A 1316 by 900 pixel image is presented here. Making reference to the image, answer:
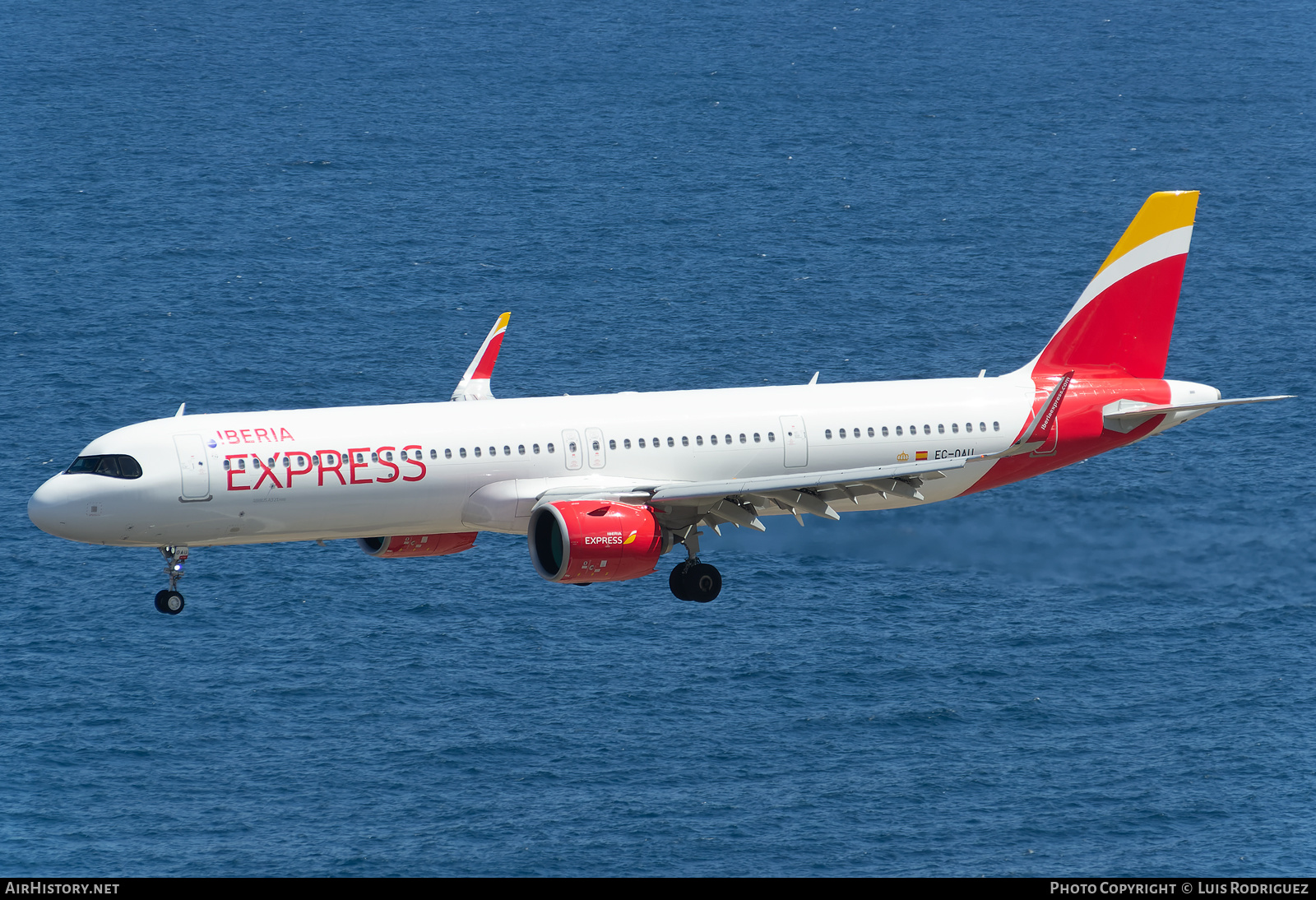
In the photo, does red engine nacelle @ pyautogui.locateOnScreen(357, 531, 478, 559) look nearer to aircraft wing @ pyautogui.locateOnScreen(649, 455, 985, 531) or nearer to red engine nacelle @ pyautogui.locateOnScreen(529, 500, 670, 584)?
red engine nacelle @ pyautogui.locateOnScreen(529, 500, 670, 584)

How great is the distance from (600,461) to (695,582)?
6.18m

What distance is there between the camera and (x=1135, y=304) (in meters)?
81.1

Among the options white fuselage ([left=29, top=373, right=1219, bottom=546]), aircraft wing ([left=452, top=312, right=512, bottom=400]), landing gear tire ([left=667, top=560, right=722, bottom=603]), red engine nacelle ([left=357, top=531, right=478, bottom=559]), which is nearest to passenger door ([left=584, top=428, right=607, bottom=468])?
white fuselage ([left=29, top=373, right=1219, bottom=546])

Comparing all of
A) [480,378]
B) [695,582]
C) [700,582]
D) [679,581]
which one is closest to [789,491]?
[700,582]

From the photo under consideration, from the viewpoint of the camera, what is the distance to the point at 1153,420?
257ft

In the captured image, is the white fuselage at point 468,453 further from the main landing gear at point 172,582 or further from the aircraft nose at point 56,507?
the main landing gear at point 172,582

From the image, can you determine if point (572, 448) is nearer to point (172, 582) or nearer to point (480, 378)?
point (480, 378)

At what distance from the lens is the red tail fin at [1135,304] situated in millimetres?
80500

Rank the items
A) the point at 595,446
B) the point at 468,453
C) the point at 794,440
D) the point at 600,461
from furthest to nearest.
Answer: the point at 794,440, the point at 600,461, the point at 595,446, the point at 468,453

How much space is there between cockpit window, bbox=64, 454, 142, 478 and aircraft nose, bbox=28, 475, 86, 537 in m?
0.73

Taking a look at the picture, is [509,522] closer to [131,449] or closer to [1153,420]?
[131,449]

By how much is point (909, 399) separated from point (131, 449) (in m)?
29.5

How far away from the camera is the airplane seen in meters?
66.1
